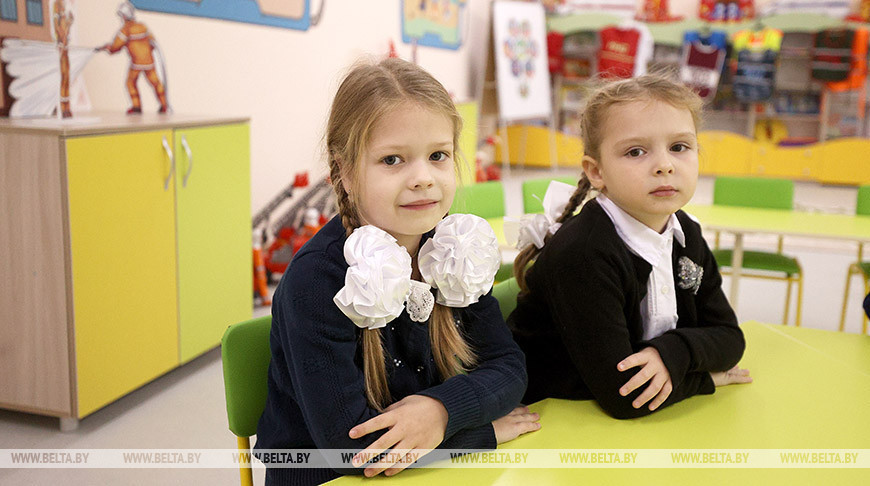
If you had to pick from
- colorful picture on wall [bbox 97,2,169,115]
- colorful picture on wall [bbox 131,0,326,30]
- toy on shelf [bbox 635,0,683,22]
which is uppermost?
toy on shelf [bbox 635,0,683,22]

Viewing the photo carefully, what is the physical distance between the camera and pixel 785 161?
24.8 ft

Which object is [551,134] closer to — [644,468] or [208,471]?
[208,471]

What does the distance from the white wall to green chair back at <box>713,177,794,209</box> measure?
1592mm

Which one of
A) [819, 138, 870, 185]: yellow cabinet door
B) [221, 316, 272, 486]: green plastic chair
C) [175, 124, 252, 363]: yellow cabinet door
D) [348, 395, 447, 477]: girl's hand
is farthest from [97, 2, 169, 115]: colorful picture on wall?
[819, 138, 870, 185]: yellow cabinet door

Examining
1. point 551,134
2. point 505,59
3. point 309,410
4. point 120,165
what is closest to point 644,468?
point 309,410

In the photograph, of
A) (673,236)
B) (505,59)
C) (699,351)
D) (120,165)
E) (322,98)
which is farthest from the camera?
(505,59)

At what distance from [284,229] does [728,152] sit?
5.49m

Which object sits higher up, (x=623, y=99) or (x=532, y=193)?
(x=623, y=99)

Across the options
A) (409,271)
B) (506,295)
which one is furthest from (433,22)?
(409,271)

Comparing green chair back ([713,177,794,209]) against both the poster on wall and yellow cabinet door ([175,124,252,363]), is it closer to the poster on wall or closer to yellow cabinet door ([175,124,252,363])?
yellow cabinet door ([175,124,252,363])

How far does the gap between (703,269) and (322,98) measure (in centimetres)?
358

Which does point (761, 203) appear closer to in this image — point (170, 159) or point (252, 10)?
point (170, 159)

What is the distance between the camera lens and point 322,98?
15.0 feet

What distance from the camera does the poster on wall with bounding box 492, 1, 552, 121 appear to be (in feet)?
23.5
